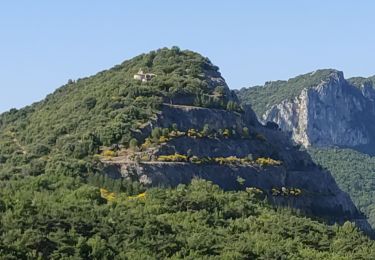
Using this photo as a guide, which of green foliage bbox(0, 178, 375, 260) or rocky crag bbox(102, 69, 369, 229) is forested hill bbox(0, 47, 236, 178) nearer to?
rocky crag bbox(102, 69, 369, 229)

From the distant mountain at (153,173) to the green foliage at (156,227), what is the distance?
141 millimetres

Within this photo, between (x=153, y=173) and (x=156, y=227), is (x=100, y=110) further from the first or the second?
(x=156, y=227)

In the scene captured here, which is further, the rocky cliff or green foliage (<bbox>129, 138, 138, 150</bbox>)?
green foliage (<bbox>129, 138, 138, 150</bbox>)

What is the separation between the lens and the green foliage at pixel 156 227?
236ft

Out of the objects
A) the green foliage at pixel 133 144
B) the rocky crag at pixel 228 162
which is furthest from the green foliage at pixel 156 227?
the green foliage at pixel 133 144

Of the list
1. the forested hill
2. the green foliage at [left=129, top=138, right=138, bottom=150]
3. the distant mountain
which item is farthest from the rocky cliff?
the forested hill

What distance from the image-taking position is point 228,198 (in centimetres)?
9675

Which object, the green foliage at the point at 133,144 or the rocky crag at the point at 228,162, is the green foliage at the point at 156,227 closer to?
the rocky crag at the point at 228,162

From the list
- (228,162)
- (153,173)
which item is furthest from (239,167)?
(153,173)

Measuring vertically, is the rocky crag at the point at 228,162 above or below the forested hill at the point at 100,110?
below

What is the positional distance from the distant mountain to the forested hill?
184mm

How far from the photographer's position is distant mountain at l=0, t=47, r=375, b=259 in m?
76.2

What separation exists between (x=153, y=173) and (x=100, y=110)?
56.2 ft

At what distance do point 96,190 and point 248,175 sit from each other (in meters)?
27.1
